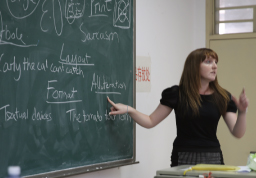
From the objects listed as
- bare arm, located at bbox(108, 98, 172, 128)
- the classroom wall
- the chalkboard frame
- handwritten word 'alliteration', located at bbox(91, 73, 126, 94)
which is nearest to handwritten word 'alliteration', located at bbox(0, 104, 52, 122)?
the chalkboard frame

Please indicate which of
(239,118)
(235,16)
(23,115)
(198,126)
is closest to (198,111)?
(198,126)

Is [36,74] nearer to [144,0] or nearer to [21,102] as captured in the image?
[21,102]

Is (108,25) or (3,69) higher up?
(108,25)

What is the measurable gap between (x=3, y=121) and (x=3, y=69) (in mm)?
256

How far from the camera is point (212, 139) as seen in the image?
111 inches

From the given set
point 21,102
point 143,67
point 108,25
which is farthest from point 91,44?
point 143,67

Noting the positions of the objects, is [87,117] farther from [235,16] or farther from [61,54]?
[235,16]

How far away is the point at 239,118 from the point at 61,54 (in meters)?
1.18

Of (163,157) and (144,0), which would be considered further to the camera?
(163,157)

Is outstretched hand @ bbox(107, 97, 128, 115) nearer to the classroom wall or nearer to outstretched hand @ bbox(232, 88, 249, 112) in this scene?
the classroom wall

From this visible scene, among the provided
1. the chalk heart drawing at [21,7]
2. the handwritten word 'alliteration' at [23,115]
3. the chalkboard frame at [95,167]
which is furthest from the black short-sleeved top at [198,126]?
the chalk heart drawing at [21,7]

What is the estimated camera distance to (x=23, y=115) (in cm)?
225

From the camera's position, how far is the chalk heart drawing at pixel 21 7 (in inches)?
86.2

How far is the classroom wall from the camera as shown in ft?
11.5
